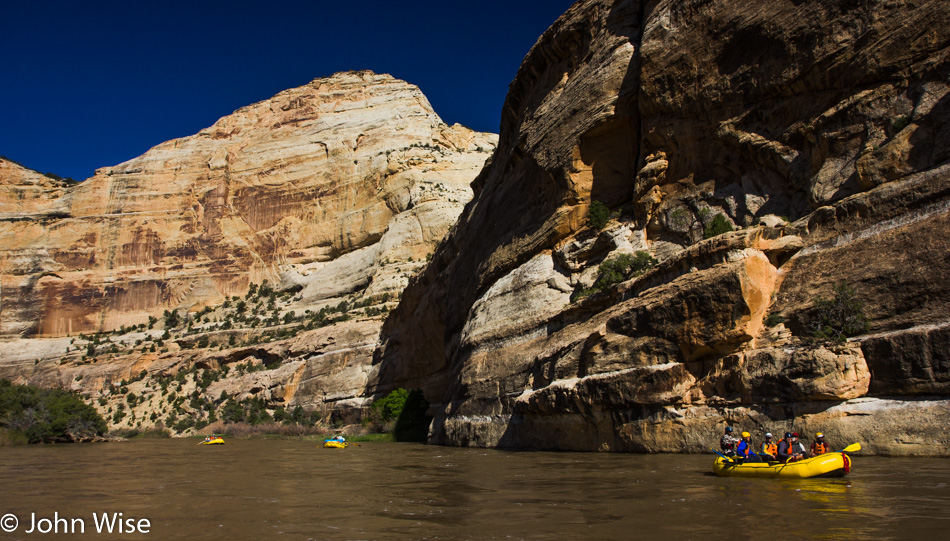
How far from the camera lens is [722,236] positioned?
17578 mm

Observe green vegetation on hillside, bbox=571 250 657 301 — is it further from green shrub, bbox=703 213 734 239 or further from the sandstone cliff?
the sandstone cliff

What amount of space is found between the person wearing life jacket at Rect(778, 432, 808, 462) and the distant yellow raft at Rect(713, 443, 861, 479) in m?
0.20

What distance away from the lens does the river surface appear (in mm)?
7848

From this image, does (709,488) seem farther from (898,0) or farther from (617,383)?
(898,0)

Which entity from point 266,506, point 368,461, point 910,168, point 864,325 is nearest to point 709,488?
point 864,325

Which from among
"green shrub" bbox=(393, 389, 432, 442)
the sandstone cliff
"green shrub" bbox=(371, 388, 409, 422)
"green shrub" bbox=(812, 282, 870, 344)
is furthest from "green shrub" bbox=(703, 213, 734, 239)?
the sandstone cliff

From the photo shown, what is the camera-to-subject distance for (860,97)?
60.3 feet

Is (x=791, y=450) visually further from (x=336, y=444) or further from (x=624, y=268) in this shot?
(x=336, y=444)

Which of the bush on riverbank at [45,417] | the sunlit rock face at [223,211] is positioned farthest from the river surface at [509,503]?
the sunlit rock face at [223,211]

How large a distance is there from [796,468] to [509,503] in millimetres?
5247

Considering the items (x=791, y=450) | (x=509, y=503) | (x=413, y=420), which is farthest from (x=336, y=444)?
(x=791, y=450)

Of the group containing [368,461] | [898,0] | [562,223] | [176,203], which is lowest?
[368,461]

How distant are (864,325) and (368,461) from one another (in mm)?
14437

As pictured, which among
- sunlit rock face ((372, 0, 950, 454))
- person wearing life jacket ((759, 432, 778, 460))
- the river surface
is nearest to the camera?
the river surface
